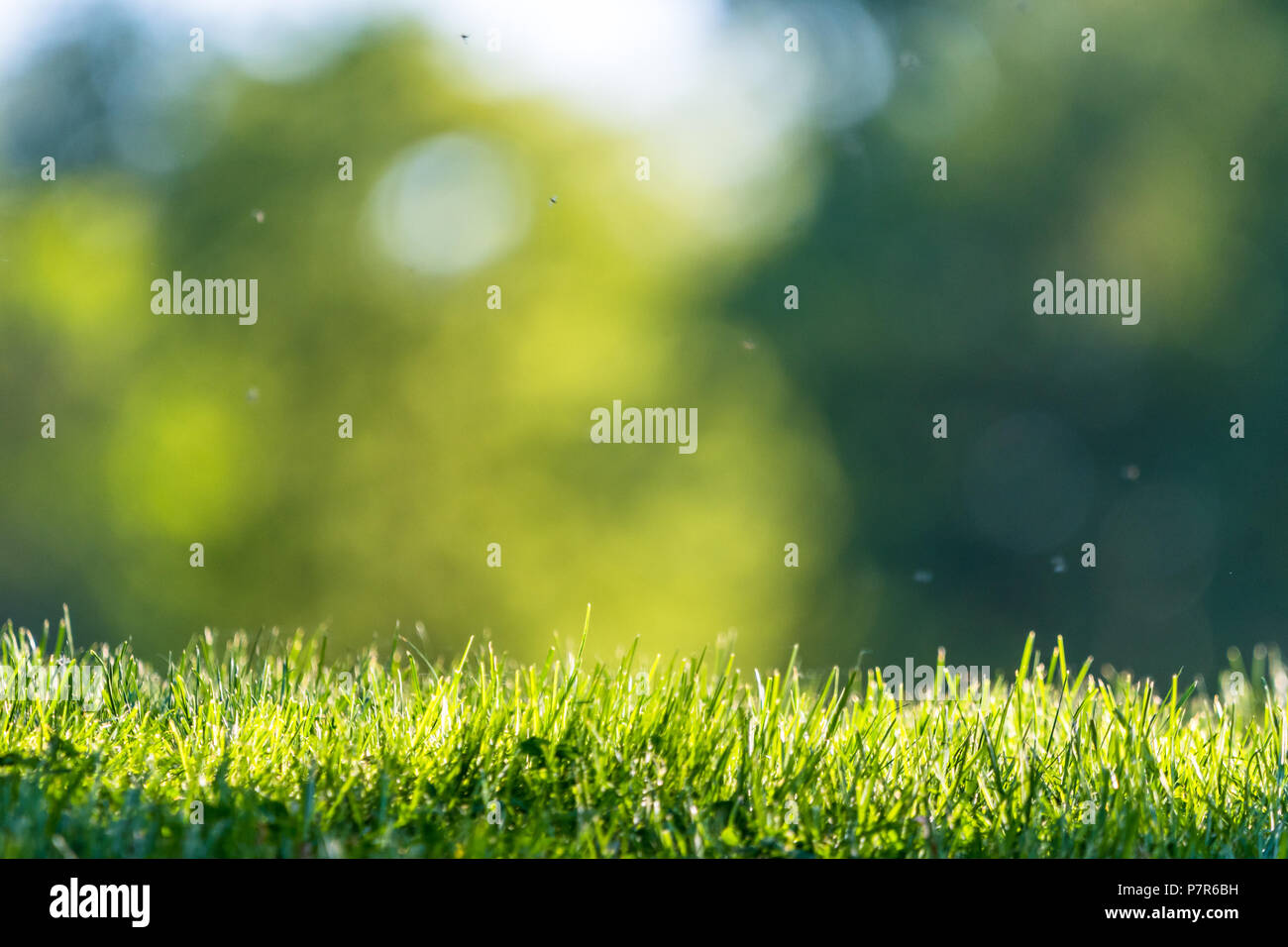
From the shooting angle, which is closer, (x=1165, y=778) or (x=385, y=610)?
(x=1165, y=778)

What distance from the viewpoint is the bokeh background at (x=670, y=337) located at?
2314cm

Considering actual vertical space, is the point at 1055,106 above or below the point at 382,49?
below

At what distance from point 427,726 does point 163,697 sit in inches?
37.5

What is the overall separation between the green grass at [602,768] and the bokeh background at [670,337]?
18.8 m

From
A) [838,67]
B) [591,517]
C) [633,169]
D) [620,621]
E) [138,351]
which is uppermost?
[838,67]

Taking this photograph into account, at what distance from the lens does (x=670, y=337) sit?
26844 millimetres

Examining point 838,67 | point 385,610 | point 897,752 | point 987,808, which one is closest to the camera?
point 987,808

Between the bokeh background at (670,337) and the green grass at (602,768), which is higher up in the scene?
the bokeh background at (670,337)

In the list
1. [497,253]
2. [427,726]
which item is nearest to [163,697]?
[427,726]

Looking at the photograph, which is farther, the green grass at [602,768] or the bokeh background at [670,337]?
the bokeh background at [670,337]

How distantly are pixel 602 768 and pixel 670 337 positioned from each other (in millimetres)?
24147

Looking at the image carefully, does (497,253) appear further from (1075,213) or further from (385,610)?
(1075,213)

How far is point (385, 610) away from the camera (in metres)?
23.2

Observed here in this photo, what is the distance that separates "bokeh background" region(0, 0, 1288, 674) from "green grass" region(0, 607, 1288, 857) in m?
18.8
